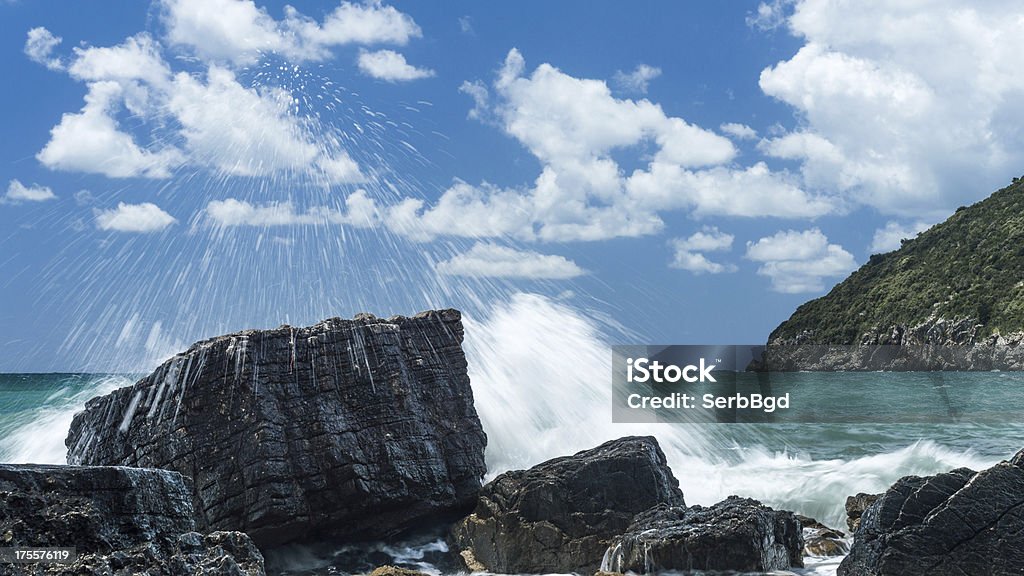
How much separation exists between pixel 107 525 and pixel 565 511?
8645 millimetres

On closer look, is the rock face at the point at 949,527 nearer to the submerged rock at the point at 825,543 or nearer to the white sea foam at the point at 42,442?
the submerged rock at the point at 825,543

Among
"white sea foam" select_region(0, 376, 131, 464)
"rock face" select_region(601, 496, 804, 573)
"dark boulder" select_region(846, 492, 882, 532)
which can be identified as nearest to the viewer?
"rock face" select_region(601, 496, 804, 573)

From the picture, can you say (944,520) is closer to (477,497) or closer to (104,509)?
(477,497)

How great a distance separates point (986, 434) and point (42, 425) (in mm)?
28921

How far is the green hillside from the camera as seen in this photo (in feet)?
255

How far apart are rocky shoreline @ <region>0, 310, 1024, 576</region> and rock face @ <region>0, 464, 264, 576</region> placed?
178 inches

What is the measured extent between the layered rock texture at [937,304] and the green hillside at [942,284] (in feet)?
0.29

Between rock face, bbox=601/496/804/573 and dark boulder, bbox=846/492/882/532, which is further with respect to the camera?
dark boulder, bbox=846/492/882/532

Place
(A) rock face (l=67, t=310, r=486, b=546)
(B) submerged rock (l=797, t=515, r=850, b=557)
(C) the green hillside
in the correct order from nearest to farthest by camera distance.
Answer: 1. (B) submerged rock (l=797, t=515, r=850, b=557)
2. (A) rock face (l=67, t=310, r=486, b=546)
3. (C) the green hillside

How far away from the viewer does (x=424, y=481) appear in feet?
51.3

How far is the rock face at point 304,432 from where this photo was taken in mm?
14594

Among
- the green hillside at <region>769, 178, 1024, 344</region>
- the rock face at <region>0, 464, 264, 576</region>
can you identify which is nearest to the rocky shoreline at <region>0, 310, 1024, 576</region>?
the rock face at <region>0, 464, 264, 576</region>

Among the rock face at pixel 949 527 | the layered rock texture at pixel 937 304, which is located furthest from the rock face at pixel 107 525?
the layered rock texture at pixel 937 304

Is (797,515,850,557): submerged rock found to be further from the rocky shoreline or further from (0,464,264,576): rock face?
(0,464,264,576): rock face
